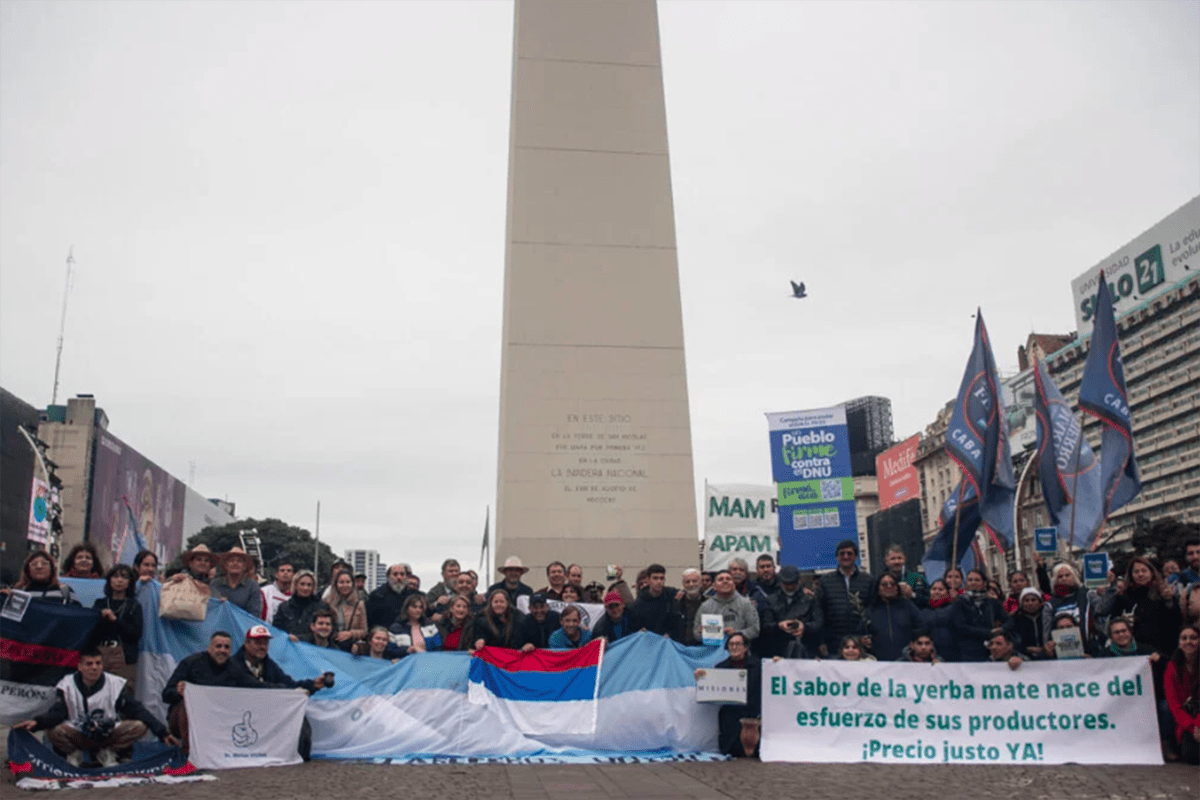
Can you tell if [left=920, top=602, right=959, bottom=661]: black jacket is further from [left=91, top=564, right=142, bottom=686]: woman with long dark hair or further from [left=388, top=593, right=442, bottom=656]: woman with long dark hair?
[left=91, top=564, right=142, bottom=686]: woman with long dark hair

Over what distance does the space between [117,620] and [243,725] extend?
1312 mm

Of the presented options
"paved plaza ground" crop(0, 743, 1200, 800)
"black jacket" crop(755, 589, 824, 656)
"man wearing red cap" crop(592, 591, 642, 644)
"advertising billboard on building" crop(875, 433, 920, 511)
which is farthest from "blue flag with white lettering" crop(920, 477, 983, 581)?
"advertising billboard on building" crop(875, 433, 920, 511)

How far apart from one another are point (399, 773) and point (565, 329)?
32.0 feet

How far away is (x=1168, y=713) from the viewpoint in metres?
9.39

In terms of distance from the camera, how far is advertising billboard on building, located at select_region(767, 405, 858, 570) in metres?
17.0

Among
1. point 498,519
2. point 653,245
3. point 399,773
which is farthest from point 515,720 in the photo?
point 653,245

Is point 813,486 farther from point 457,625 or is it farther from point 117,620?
point 117,620

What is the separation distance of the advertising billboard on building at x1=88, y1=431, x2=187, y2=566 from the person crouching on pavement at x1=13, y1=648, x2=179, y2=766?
178 ft

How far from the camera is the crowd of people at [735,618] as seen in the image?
9.18m

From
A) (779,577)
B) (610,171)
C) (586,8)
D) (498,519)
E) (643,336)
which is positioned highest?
(586,8)

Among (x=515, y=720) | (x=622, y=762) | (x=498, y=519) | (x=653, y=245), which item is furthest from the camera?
(x=653, y=245)

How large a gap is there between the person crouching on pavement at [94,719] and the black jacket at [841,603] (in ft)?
18.6

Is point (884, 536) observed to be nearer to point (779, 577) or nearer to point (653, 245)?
point (653, 245)

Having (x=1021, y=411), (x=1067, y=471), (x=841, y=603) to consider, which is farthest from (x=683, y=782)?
(x=1021, y=411)
